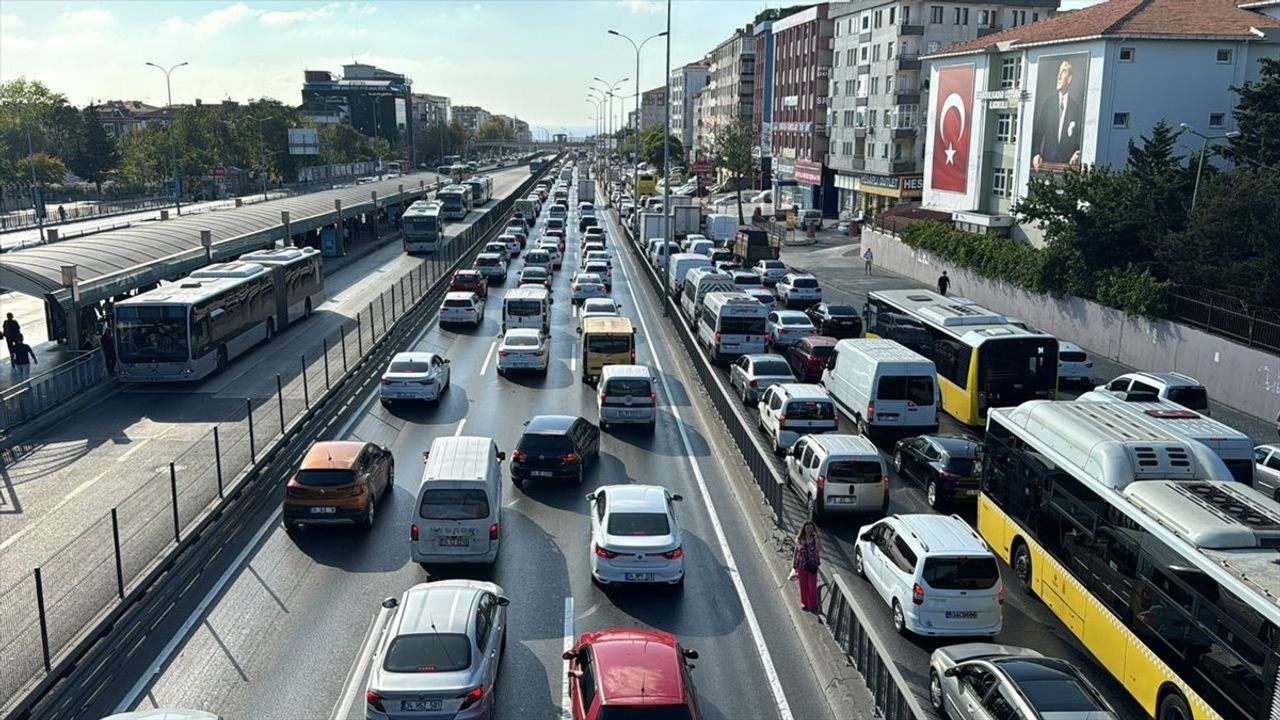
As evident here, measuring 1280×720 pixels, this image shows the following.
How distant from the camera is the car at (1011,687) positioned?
1040cm

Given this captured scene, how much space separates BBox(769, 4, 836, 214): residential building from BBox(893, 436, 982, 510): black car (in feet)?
244

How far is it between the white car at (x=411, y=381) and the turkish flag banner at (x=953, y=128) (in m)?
40.0

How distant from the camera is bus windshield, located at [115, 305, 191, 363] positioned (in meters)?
29.7

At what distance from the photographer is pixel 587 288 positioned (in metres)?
46.5

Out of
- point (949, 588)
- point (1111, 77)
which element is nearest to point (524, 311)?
point (949, 588)

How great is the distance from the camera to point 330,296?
4962 centimetres

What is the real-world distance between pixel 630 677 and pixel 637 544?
4858 mm

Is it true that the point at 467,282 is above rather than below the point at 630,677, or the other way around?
below

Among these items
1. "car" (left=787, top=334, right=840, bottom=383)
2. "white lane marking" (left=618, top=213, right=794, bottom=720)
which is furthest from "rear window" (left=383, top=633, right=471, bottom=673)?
"car" (left=787, top=334, right=840, bottom=383)

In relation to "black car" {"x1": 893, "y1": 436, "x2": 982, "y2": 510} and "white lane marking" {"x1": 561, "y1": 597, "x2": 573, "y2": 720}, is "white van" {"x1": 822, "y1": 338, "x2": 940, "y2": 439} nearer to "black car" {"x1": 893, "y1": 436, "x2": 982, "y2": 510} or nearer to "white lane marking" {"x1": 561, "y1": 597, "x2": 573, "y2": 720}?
"black car" {"x1": 893, "y1": 436, "x2": 982, "y2": 510}

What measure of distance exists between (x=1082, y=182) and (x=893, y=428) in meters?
20.6

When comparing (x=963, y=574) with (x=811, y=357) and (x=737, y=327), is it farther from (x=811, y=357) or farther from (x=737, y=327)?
(x=737, y=327)

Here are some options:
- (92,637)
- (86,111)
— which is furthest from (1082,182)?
(86,111)

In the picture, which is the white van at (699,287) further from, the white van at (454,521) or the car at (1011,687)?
the car at (1011,687)
